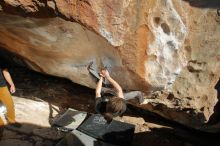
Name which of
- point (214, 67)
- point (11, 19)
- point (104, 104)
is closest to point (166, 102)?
point (214, 67)

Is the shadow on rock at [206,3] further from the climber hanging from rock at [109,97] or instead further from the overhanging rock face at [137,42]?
the climber hanging from rock at [109,97]

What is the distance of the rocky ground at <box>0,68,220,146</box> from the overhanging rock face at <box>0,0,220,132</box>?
325 millimetres

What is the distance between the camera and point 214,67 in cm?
427

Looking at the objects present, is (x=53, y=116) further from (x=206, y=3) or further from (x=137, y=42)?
(x=206, y=3)

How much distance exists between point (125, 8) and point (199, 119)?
1.82m

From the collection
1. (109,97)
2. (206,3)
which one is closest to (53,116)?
(109,97)

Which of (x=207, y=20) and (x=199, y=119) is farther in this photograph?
(x=199, y=119)

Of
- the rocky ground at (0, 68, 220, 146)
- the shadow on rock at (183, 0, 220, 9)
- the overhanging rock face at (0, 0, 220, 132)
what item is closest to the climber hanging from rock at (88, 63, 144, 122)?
the overhanging rock face at (0, 0, 220, 132)

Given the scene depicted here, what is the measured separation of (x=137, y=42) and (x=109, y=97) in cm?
68

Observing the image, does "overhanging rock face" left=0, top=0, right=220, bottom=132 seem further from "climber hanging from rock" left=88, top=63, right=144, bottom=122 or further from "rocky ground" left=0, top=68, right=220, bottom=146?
"rocky ground" left=0, top=68, right=220, bottom=146

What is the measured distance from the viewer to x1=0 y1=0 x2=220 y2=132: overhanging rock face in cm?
368

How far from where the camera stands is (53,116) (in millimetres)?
4867

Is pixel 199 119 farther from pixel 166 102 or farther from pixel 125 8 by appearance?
pixel 125 8

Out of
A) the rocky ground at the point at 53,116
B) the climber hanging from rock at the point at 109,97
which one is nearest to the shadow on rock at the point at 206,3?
the climber hanging from rock at the point at 109,97
